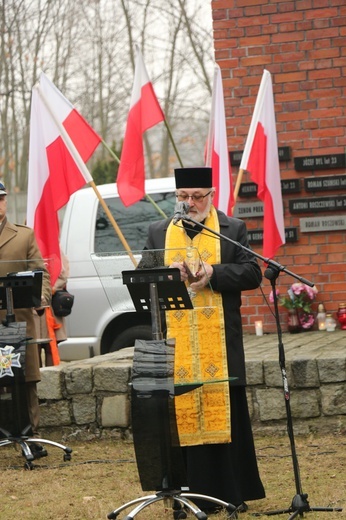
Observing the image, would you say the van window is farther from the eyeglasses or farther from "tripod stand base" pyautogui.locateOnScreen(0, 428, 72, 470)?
the eyeglasses

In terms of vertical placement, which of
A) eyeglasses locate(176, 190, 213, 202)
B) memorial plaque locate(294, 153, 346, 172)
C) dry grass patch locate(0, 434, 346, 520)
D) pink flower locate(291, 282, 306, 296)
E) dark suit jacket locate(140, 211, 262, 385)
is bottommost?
dry grass patch locate(0, 434, 346, 520)

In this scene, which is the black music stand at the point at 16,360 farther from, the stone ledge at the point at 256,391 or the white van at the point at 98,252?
the white van at the point at 98,252

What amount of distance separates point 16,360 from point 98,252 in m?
2.67

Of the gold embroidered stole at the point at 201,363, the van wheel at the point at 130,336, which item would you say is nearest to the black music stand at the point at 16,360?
the gold embroidered stole at the point at 201,363

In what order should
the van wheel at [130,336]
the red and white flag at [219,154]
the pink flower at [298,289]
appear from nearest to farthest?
the red and white flag at [219,154], the van wheel at [130,336], the pink flower at [298,289]

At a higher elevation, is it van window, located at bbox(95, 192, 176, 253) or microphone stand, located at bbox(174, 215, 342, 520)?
van window, located at bbox(95, 192, 176, 253)

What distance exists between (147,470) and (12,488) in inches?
63.1

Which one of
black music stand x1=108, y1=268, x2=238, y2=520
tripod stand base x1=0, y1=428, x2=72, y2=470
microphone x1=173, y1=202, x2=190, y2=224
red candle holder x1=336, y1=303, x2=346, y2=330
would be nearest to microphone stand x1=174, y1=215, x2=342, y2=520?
microphone x1=173, y1=202, x2=190, y2=224

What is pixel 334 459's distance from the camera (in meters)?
7.29

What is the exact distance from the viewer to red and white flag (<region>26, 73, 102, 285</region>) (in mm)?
8938

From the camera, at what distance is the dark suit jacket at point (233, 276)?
591 cm

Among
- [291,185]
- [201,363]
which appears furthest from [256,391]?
[291,185]

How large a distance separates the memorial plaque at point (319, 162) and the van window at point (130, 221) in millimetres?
1286

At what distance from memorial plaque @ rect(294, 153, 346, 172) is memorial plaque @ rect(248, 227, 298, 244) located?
59 cm
